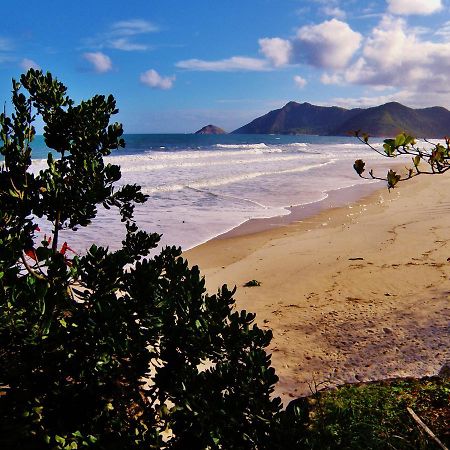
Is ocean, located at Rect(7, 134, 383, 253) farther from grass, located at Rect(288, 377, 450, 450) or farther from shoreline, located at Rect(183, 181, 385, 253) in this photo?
grass, located at Rect(288, 377, 450, 450)

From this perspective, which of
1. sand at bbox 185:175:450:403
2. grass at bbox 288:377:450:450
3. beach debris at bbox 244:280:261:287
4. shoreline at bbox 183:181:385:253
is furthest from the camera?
shoreline at bbox 183:181:385:253

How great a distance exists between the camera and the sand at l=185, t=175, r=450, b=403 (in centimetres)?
500

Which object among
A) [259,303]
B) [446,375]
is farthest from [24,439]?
[259,303]

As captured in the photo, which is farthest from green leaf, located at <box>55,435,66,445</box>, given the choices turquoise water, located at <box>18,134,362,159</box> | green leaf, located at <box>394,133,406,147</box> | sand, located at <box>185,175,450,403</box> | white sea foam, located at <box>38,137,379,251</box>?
turquoise water, located at <box>18,134,362,159</box>

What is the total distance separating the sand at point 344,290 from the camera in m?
5.00

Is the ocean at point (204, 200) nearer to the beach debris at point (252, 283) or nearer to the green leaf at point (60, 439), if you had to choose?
the beach debris at point (252, 283)

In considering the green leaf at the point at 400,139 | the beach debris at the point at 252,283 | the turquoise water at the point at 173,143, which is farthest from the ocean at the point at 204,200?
the turquoise water at the point at 173,143

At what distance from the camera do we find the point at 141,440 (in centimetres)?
235

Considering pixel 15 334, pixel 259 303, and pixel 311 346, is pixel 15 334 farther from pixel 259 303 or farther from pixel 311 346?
pixel 259 303

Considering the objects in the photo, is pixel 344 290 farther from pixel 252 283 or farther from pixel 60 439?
pixel 60 439

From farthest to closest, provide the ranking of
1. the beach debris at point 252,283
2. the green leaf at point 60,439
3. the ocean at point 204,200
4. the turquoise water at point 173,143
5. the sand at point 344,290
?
the turquoise water at point 173,143, the ocean at point 204,200, the beach debris at point 252,283, the sand at point 344,290, the green leaf at point 60,439

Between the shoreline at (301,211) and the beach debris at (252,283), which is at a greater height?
the shoreline at (301,211)

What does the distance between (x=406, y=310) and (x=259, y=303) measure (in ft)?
7.13

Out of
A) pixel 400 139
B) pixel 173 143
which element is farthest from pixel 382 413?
pixel 173 143
